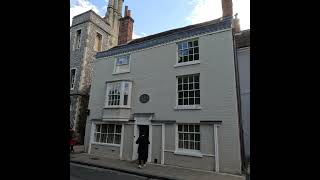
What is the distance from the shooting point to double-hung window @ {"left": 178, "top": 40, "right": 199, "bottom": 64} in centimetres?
1052

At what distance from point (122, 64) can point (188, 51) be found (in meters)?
4.56

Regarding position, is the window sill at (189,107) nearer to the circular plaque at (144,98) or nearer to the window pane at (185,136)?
the window pane at (185,136)

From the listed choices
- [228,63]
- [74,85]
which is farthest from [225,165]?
[74,85]

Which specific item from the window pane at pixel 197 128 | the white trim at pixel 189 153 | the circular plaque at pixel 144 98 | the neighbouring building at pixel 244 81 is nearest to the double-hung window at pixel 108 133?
the circular plaque at pixel 144 98

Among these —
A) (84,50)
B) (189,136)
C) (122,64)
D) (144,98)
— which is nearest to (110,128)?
(144,98)

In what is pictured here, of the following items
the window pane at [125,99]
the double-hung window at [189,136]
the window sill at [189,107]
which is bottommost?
the double-hung window at [189,136]

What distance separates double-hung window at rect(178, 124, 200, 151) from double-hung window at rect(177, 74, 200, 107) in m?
1.06

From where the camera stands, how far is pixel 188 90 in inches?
401

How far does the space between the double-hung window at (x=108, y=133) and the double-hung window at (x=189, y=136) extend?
12.7ft

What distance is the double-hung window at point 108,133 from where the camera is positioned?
11813 millimetres

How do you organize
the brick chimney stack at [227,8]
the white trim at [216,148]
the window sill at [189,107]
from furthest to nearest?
the brick chimney stack at [227,8] → the window sill at [189,107] → the white trim at [216,148]
